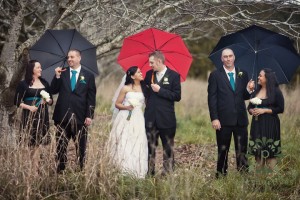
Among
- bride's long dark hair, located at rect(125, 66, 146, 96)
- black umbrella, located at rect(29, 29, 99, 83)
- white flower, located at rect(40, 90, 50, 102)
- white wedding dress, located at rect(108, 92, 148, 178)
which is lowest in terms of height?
white wedding dress, located at rect(108, 92, 148, 178)

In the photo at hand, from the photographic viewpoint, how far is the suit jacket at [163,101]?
7.18 meters

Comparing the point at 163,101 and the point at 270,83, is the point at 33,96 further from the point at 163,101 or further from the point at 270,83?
the point at 270,83

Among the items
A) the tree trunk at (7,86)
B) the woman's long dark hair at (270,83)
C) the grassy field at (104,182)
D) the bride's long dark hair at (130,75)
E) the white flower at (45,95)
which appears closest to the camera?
the grassy field at (104,182)

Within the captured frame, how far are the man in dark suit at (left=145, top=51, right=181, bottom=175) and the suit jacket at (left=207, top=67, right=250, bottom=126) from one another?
433 mm

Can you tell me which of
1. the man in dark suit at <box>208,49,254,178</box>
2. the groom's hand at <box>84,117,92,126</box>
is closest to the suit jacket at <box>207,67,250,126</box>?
the man in dark suit at <box>208,49,254,178</box>

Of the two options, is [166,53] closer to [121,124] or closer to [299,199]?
[121,124]

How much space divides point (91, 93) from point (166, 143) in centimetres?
113

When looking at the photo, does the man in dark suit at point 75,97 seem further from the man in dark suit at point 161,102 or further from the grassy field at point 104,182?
the man in dark suit at point 161,102

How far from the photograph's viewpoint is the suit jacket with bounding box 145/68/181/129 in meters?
7.18

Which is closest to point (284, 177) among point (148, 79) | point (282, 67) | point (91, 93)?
point (282, 67)

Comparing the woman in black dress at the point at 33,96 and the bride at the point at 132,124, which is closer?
the woman in black dress at the point at 33,96

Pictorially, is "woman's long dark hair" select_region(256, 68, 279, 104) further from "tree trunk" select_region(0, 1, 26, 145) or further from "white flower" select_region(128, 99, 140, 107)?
"tree trunk" select_region(0, 1, 26, 145)

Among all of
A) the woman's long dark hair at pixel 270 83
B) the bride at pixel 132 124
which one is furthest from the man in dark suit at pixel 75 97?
the woman's long dark hair at pixel 270 83

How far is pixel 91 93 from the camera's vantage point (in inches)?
284
